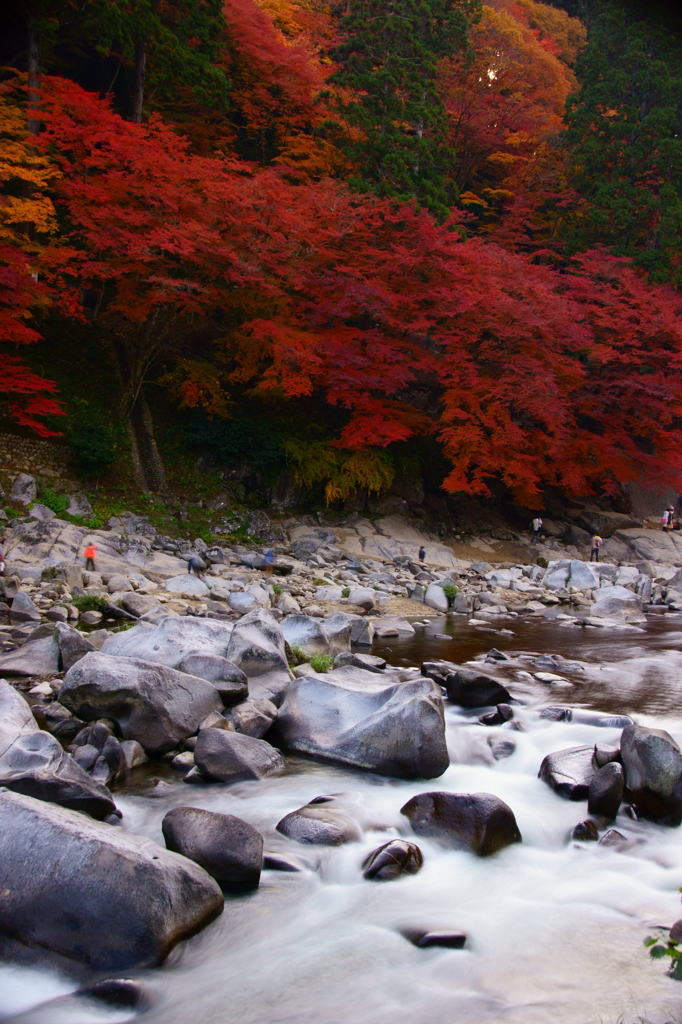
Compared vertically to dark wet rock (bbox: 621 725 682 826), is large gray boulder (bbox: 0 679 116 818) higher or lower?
lower

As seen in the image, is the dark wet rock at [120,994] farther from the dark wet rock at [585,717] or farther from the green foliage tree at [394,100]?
the green foliage tree at [394,100]

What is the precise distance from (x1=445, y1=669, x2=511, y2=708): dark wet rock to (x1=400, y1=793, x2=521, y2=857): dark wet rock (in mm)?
2251

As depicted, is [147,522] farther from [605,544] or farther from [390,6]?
[390,6]

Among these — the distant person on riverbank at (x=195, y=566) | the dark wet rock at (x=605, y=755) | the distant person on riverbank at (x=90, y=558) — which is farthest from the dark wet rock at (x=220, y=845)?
the distant person on riverbank at (x=195, y=566)

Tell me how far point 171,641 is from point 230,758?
181 cm

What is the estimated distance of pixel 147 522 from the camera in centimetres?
1372

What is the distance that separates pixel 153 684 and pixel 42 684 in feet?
5.15

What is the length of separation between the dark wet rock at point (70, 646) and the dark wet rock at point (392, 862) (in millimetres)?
3904

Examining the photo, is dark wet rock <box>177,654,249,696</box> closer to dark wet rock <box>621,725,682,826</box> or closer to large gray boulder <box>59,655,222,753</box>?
large gray boulder <box>59,655,222,753</box>

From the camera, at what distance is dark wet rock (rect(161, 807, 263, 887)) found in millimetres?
3654

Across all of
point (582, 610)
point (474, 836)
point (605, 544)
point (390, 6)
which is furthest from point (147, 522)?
point (390, 6)

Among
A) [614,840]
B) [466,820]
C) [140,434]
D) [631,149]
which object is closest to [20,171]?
[140,434]

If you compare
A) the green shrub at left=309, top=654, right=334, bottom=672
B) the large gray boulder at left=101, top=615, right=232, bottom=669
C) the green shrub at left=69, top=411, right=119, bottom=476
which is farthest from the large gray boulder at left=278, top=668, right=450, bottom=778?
the green shrub at left=69, top=411, right=119, bottom=476

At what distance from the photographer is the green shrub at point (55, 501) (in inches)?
505
